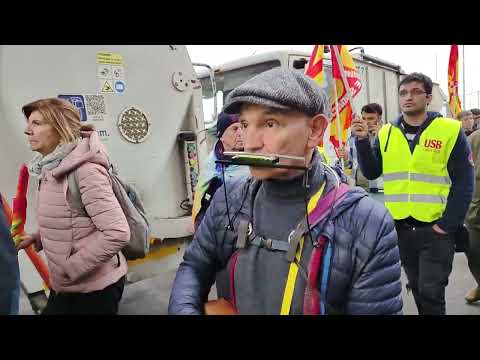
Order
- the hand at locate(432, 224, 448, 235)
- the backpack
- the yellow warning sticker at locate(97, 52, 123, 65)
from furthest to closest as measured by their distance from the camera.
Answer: the yellow warning sticker at locate(97, 52, 123, 65)
the hand at locate(432, 224, 448, 235)
the backpack

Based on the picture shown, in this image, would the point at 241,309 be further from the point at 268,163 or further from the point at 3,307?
the point at 3,307

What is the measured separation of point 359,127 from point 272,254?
153 centimetres

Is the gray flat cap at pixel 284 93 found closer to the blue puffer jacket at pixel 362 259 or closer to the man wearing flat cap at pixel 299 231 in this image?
the man wearing flat cap at pixel 299 231

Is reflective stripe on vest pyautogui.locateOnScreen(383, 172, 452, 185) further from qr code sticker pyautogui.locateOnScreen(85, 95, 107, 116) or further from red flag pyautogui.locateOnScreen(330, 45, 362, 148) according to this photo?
qr code sticker pyautogui.locateOnScreen(85, 95, 107, 116)

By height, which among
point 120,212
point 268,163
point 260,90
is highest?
point 260,90

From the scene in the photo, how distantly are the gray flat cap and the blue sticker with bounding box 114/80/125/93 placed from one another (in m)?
1.95

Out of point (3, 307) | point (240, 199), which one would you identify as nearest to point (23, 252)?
point (3, 307)

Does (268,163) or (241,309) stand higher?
(268,163)

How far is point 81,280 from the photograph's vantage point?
69.0 inches

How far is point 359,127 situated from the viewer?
2365mm

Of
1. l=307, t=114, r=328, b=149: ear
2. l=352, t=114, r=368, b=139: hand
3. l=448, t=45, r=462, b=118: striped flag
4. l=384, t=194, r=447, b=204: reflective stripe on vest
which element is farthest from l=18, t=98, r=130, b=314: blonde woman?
l=448, t=45, r=462, b=118: striped flag

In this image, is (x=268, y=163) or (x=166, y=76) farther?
(x=166, y=76)

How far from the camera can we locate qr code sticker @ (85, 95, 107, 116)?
263 centimetres

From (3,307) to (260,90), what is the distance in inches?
38.3
